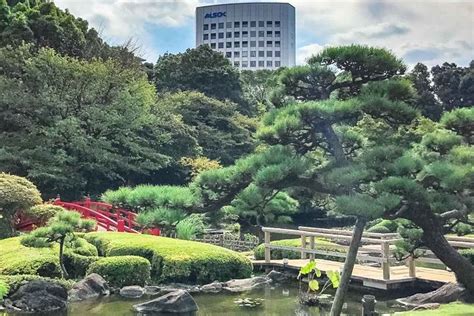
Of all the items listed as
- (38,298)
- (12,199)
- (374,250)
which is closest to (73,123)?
(12,199)

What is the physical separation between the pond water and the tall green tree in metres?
11.0

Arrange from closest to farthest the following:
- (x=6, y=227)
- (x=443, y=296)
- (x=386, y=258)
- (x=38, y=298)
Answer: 1. (x=443, y=296)
2. (x=38, y=298)
3. (x=386, y=258)
4. (x=6, y=227)

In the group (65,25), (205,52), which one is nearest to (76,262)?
(65,25)

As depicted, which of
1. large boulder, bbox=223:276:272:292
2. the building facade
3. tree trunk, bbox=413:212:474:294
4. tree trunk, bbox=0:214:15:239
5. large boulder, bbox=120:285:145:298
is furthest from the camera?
the building facade

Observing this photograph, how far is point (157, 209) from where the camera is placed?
627 centimetres

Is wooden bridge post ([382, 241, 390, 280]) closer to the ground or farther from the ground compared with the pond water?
farther from the ground

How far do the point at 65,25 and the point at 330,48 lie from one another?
74.6 feet

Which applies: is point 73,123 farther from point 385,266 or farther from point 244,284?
point 385,266

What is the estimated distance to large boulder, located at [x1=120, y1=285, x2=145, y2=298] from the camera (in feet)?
40.2

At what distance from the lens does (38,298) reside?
1091 centimetres

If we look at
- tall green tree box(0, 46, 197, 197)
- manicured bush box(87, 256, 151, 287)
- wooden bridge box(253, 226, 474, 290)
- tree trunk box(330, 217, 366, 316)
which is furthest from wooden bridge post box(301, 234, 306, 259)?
tall green tree box(0, 46, 197, 197)

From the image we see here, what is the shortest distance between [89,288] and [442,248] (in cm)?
707

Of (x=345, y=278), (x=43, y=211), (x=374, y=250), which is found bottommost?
(x=374, y=250)

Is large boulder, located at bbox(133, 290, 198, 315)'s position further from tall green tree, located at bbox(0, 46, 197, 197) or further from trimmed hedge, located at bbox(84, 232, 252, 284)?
tall green tree, located at bbox(0, 46, 197, 197)
